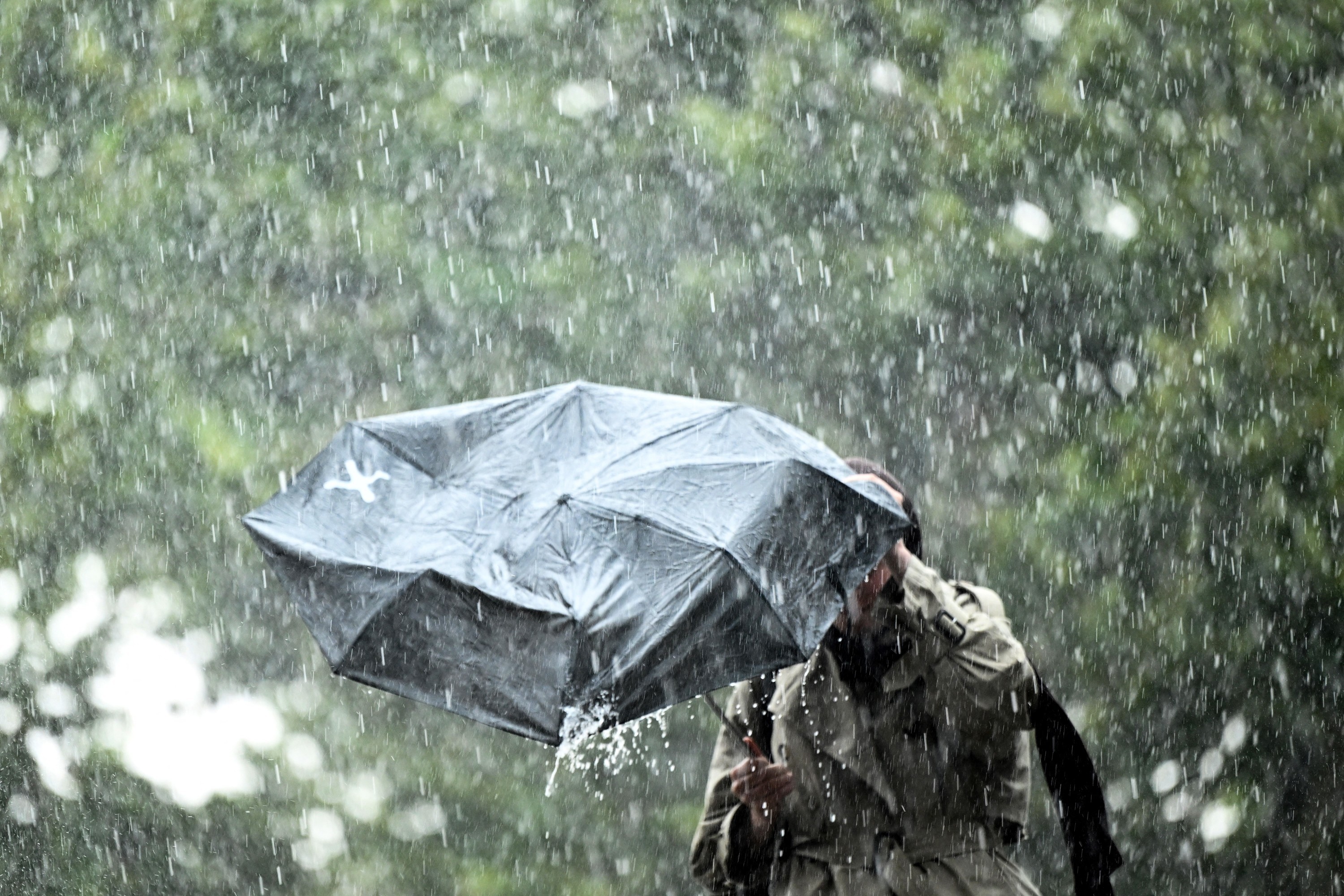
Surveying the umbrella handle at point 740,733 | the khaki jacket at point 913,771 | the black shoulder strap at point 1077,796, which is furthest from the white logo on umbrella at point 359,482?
the black shoulder strap at point 1077,796

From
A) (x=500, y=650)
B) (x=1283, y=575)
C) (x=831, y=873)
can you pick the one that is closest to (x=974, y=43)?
(x=1283, y=575)

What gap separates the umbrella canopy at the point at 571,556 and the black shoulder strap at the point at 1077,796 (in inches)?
29.8

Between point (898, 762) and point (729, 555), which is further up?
point (729, 555)

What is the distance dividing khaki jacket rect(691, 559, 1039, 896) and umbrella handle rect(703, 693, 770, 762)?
87 mm

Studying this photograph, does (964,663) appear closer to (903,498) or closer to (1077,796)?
(903,498)

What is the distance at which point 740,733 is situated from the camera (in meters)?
3.21

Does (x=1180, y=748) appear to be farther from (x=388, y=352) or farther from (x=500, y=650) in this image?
(x=500, y=650)

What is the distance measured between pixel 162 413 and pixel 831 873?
454 centimetres

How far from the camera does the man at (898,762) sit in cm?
305

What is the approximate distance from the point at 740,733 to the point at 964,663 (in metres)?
0.53

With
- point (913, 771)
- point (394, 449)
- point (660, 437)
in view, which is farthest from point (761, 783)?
point (394, 449)

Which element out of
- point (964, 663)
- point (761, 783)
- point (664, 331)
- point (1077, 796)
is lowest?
point (664, 331)

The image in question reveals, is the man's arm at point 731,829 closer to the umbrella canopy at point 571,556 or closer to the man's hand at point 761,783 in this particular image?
the man's hand at point 761,783

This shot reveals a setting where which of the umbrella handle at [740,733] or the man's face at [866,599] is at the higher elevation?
the man's face at [866,599]
